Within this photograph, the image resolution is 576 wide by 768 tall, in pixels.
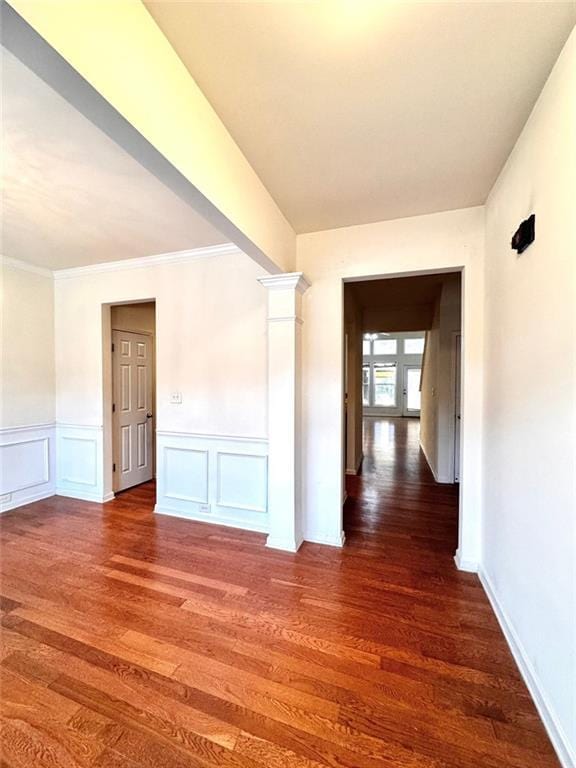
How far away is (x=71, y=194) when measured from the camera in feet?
6.98

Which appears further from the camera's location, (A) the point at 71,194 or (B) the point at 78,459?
(B) the point at 78,459

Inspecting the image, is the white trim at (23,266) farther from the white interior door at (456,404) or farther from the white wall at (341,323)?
the white interior door at (456,404)

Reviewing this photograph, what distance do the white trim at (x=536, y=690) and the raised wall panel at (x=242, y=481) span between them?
1807mm

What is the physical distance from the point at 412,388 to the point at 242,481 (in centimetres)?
1009

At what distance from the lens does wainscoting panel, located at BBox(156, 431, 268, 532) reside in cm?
294

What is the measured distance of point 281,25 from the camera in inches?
44.1

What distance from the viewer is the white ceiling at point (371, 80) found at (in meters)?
1.09

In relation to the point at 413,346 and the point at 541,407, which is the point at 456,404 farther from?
the point at 413,346

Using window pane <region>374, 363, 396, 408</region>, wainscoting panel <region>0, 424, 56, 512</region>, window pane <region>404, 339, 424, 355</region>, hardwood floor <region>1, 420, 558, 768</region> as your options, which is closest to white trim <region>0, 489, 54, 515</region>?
wainscoting panel <region>0, 424, 56, 512</region>

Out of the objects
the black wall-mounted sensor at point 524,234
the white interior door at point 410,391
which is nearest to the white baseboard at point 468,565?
the black wall-mounted sensor at point 524,234

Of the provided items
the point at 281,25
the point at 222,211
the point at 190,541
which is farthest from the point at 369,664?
the point at 281,25

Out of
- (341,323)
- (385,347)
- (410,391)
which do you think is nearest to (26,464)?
(341,323)

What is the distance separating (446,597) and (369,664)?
0.78 metres

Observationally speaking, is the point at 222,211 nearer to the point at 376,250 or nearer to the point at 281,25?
the point at 281,25
